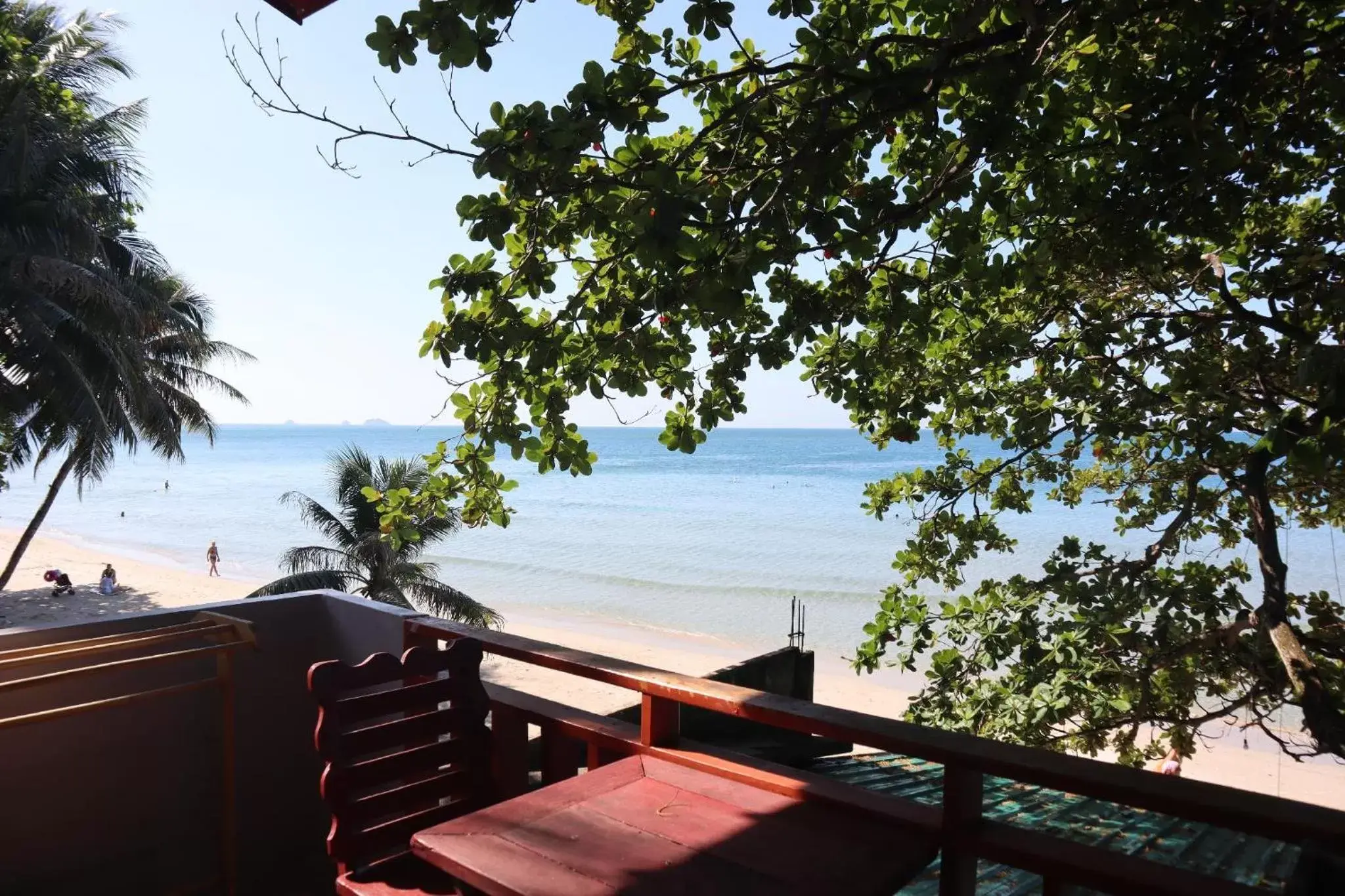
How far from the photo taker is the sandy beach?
11672 mm

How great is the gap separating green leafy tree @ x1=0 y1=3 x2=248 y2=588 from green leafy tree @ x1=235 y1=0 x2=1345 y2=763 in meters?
12.4

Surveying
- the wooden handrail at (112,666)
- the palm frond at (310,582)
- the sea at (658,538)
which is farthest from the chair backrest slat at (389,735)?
the palm frond at (310,582)

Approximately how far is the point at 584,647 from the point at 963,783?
16544 millimetres

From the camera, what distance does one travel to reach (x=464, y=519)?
3.28 m

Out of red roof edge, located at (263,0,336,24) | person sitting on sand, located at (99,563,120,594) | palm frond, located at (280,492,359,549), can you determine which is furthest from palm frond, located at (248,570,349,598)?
red roof edge, located at (263,0,336,24)

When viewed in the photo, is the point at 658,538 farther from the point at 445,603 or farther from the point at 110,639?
the point at 110,639

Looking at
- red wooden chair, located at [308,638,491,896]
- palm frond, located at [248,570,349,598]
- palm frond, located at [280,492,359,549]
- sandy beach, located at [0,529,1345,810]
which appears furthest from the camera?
palm frond, located at [280,492,359,549]

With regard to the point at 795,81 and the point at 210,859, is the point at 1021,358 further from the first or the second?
the point at 210,859

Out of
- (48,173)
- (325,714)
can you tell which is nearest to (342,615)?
(325,714)

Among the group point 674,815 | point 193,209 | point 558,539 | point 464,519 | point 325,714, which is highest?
point 193,209

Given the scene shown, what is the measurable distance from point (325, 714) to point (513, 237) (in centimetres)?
176

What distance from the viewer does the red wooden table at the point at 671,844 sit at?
1390 mm

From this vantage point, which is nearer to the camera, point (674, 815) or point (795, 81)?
point (674, 815)

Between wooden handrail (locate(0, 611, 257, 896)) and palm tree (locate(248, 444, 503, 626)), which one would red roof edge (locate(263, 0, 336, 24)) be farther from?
palm tree (locate(248, 444, 503, 626))
